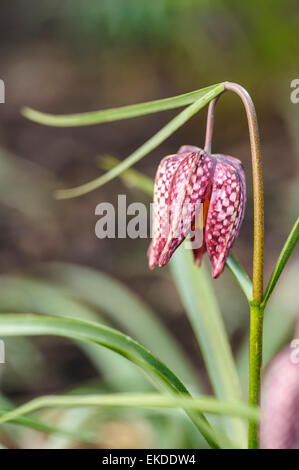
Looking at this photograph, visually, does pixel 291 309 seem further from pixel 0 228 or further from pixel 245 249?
pixel 0 228

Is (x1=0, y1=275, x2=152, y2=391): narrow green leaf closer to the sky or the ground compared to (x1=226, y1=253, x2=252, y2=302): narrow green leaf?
closer to the sky

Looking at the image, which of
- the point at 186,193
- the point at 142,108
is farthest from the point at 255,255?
the point at 142,108

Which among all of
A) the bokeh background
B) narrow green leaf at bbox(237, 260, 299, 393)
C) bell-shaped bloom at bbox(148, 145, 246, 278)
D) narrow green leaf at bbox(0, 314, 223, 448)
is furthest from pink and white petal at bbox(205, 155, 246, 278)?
narrow green leaf at bbox(237, 260, 299, 393)

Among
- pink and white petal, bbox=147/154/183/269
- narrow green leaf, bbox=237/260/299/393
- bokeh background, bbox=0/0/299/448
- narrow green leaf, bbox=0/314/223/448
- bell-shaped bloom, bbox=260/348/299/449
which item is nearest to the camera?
narrow green leaf, bbox=0/314/223/448

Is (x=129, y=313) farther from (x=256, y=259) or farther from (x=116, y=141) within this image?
(x=116, y=141)

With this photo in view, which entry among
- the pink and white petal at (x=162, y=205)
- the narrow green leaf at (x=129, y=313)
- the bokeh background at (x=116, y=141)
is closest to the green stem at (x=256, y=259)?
the pink and white petal at (x=162, y=205)

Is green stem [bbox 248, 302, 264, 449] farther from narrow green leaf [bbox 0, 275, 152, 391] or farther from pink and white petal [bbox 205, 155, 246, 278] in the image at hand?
narrow green leaf [bbox 0, 275, 152, 391]
